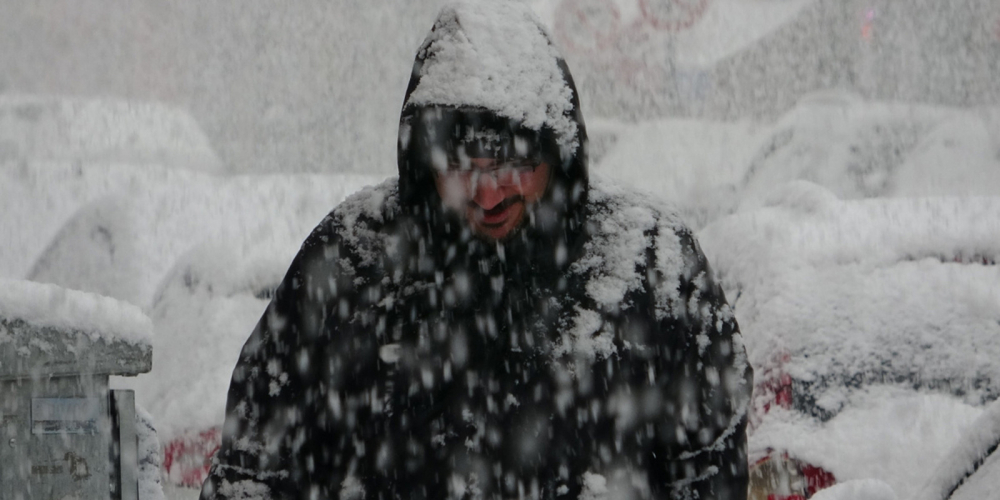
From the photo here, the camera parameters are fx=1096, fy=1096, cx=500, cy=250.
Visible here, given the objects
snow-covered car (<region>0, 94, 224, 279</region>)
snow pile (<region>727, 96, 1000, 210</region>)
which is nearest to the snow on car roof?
snow pile (<region>727, 96, 1000, 210</region>)

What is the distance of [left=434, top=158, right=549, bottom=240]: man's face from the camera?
86.5 inches

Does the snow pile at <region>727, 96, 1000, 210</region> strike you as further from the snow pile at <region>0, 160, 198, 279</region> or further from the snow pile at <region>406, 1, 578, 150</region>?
the snow pile at <region>406, 1, 578, 150</region>

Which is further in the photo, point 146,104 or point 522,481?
point 146,104

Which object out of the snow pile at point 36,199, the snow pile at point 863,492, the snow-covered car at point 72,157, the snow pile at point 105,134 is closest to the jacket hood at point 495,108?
the snow pile at point 863,492

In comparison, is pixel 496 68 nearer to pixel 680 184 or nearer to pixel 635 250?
pixel 635 250

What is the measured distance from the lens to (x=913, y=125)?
10.1 m

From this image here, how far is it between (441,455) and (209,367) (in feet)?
9.73

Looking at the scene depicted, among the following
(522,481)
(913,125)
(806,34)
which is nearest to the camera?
(522,481)

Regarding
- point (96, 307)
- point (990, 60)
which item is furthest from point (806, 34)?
point (96, 307)

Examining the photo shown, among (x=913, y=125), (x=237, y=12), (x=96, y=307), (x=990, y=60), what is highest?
(x=237, y=12)

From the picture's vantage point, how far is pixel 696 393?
210 centimetres

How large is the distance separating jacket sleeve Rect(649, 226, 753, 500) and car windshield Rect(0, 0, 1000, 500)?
25 cm

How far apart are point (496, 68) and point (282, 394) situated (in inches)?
31.2

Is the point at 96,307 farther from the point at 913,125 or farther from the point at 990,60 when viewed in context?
the point at 990,60
